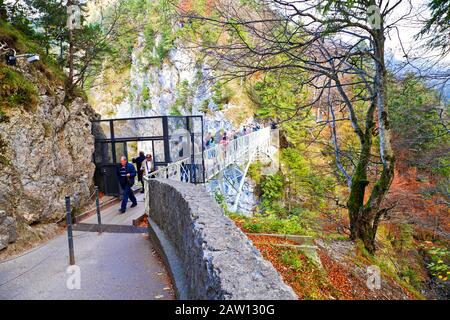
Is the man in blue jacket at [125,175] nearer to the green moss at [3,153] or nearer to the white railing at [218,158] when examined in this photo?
the white railing at [218,158]

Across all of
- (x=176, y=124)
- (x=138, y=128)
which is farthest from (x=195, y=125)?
(x=138, y=128)

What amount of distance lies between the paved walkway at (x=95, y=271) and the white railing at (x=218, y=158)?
2.02m

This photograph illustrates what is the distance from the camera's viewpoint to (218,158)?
46.6ft

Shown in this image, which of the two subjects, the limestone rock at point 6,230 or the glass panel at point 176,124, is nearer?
the limestone rock at point 6,230

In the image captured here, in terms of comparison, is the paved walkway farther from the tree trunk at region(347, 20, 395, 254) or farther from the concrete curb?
the tree trunk at region(347, 20, 395, 254)

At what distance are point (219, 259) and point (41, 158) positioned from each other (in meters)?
7.82

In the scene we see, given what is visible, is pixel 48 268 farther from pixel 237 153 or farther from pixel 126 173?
pixel 237 153

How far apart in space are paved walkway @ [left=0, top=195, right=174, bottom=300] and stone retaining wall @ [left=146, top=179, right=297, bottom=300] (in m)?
0.80

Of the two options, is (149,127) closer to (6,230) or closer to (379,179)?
(6,230)

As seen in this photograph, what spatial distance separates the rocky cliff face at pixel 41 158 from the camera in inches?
278

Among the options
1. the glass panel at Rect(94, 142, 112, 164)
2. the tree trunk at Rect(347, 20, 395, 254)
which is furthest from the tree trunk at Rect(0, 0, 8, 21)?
the tree trunk at Rect(347, 20, 395, 254)

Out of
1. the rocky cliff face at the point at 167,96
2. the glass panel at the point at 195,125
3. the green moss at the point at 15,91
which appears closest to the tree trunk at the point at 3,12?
the green moss at the point at 15,91
